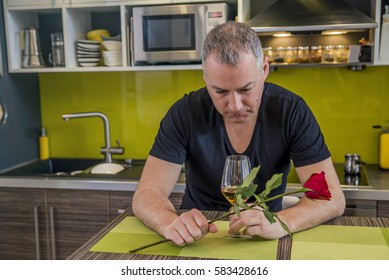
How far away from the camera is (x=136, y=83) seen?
10.1 ft

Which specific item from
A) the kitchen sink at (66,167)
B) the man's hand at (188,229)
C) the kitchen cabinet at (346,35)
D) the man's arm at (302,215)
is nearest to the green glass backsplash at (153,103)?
the kitchen sink at (66,167)

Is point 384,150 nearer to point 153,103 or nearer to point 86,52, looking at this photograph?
point 153,103

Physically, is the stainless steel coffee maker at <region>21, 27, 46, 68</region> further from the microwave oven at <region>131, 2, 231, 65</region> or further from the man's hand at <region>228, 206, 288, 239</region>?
the man's hand at <region>228, 206, 288, 239</region>

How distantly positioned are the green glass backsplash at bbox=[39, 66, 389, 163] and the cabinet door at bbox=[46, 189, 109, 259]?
23.1 inches

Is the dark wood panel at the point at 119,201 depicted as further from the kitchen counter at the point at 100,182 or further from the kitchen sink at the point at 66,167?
the kitchen sink at the point at 66,167

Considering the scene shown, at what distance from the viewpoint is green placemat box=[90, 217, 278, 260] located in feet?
3.84

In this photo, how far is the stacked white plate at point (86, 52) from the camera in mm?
2809

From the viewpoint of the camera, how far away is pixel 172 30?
2633mm

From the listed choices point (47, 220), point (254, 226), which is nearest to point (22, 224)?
point (47, 220)

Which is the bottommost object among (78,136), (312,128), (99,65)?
(78,136)

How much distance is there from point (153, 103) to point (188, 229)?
1.92m
